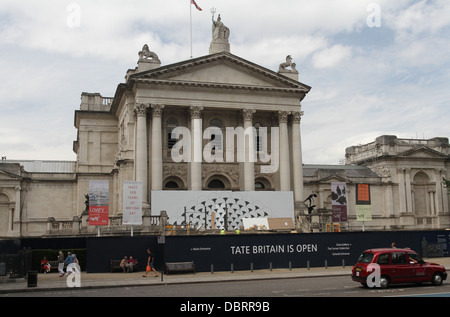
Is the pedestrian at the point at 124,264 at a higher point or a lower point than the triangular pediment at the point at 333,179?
lower

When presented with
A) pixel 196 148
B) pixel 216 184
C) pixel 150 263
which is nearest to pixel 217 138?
pixel 216 184

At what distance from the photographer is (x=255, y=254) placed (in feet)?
115

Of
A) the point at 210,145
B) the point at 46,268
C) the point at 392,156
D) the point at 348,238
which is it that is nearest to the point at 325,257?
the point at 348,238

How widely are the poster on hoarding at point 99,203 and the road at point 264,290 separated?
38.0ft

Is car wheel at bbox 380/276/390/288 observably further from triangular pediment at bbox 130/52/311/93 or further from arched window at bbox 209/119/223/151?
arched window at bbox 209/119/223/151

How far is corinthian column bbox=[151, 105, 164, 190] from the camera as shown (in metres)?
50.8

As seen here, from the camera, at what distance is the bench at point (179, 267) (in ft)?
107

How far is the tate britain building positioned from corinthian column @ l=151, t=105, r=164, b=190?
0.32 feet

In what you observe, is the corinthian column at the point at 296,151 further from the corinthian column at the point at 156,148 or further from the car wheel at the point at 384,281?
the car wheel at the point at 384,281

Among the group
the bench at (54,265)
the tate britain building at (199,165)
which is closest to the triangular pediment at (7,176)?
the tate britain building at (199,165)

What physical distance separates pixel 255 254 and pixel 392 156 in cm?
4020

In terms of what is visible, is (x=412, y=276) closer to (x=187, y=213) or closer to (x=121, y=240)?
(x=121, y=240)

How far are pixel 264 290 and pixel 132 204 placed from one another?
54.8ft

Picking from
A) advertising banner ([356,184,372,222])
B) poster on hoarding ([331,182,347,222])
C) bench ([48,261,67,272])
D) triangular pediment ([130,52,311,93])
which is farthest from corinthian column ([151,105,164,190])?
advertising banner ([356,184,372,222])
